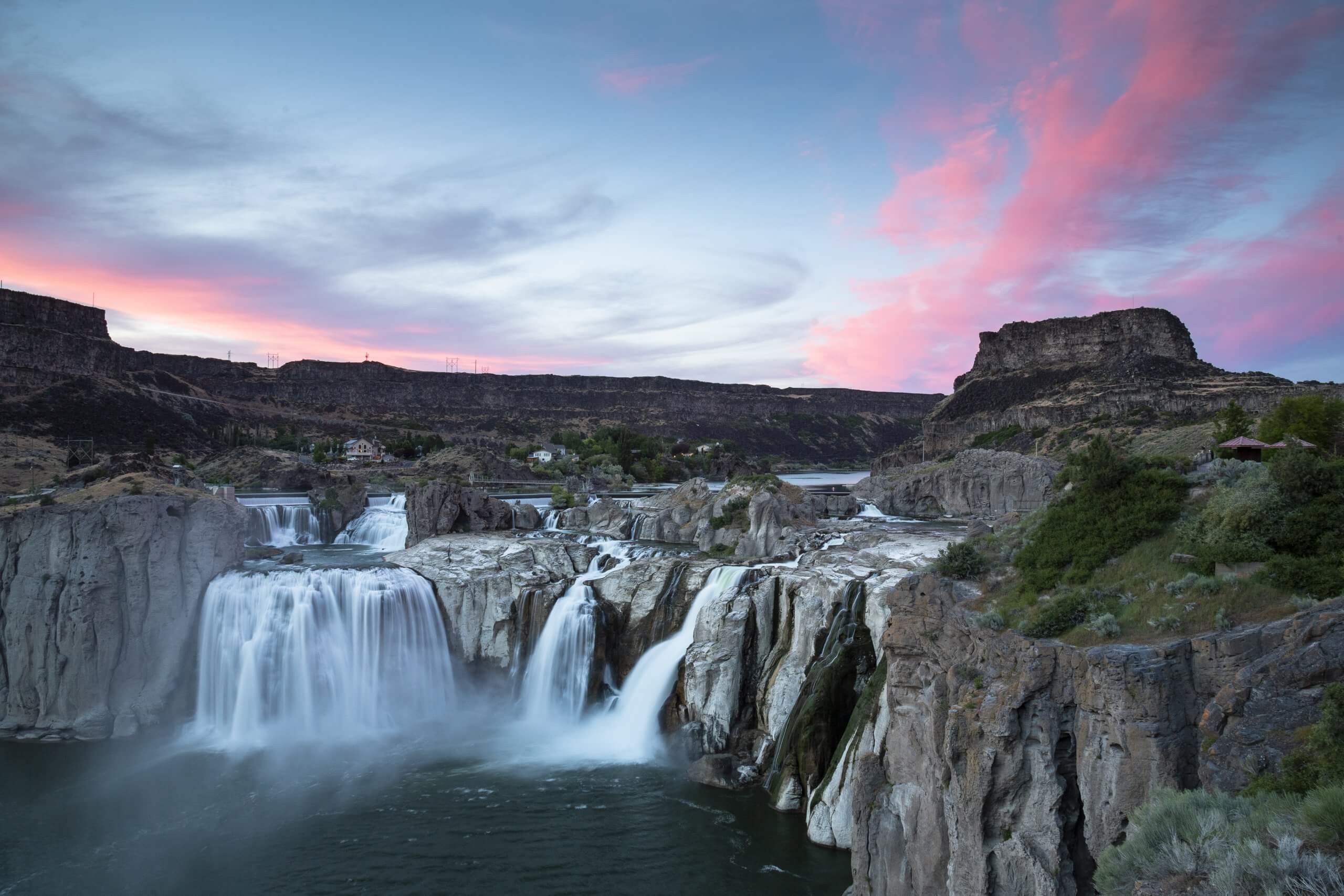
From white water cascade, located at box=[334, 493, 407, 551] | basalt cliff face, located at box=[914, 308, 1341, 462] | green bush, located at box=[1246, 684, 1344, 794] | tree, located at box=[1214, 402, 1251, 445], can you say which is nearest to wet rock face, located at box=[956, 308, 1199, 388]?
basalt cliff face, located at box=[914, 308, 1341, 462]

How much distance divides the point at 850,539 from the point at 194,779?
933 inches

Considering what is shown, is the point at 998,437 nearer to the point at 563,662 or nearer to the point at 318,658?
the point at 563,662

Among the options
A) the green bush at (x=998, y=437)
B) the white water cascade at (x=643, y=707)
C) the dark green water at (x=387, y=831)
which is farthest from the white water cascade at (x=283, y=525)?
the green bush at (x=998, y=437)

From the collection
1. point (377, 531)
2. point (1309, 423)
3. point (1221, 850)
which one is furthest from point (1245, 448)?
point (377, 531)

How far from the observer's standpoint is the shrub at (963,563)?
55.8ft

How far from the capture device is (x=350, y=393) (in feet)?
567

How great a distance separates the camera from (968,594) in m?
16.2

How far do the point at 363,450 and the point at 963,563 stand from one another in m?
102

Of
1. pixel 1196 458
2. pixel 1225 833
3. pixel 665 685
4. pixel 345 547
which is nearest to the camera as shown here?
pixel 1225 833

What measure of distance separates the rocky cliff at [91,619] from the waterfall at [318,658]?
148 cm

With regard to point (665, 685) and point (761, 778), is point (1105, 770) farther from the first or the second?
point (665, 685)

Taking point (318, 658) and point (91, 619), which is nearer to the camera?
point (91, 619)

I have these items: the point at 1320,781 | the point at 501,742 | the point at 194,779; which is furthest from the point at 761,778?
the point at 194,779

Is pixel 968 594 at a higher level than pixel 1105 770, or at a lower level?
higher
